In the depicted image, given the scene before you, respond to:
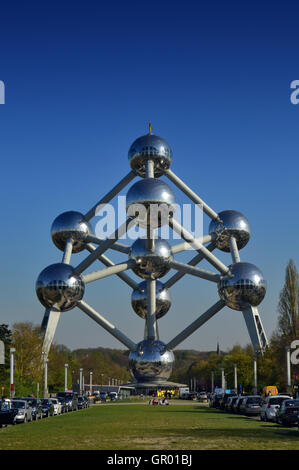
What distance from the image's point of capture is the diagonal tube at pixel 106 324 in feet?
167

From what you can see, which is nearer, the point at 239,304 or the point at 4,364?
the point at 239,304

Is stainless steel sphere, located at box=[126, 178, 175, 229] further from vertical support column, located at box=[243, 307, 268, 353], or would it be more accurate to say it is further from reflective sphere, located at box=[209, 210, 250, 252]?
vertical support column, located at box=[243, 307, 268, 353]

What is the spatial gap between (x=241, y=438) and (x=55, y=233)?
37.7 meters

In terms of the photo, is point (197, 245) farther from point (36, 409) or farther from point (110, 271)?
point (36, 409)

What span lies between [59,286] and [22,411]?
68.2ft

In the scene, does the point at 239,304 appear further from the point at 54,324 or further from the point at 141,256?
the point at 54,324

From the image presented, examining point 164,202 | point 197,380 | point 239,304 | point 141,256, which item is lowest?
point 197,380

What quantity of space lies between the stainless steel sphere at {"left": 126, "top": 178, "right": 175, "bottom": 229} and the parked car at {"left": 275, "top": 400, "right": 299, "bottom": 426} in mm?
23050

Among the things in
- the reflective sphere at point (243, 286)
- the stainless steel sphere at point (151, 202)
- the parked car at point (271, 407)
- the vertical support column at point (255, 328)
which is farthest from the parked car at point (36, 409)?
the vertical support column at point (255, 328)

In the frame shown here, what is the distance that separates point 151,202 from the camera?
4362cm

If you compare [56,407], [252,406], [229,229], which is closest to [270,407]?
[252,406]

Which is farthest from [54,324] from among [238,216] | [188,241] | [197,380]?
[197,380]

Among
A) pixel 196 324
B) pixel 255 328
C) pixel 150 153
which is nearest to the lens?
pixel 150 153
